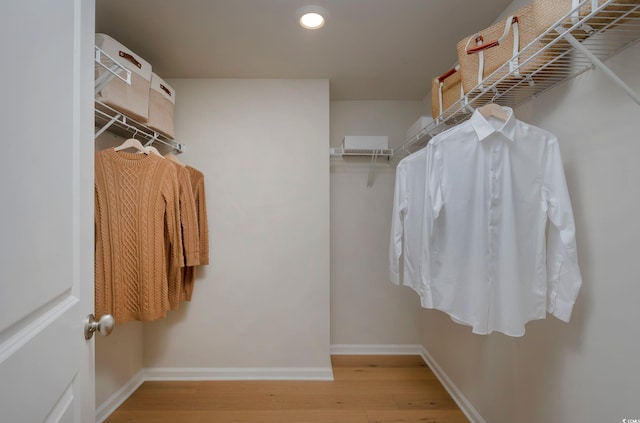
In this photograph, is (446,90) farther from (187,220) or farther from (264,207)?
(187,220)

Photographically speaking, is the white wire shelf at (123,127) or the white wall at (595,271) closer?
the white wall at (595,271)

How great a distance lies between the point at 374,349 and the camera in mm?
2572

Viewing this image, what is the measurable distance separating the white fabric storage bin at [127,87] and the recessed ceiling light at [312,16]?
1.00 meters

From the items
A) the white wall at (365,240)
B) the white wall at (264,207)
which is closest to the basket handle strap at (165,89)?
the white wall at (264,207)

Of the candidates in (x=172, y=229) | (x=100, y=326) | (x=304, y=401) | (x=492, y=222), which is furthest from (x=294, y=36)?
(x=304, y=401)

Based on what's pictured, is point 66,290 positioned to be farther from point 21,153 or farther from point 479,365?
point 479,365

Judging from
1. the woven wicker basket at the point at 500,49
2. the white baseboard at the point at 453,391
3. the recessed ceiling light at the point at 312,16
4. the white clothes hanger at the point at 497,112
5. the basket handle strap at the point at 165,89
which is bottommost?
the white baseboard at the point at 453,391

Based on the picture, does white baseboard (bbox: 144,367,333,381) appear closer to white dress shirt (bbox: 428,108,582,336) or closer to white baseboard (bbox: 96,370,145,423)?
white baseboard (bbox: 96,370,145,423)

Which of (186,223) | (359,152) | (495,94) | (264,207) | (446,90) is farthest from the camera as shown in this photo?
(359,152)

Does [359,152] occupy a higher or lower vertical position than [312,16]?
lower

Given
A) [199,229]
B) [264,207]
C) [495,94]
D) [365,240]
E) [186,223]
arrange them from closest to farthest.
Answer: [495,94] → [186,223] → [199,229] → [264,207] → [365,240]

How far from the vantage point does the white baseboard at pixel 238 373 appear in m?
2.15

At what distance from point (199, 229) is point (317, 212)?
36.6 inches

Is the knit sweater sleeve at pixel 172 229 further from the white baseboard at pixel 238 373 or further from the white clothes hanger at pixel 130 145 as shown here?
the white baseboard at pixel 238 373
